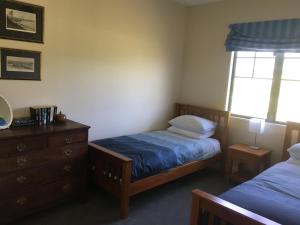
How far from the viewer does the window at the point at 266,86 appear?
10.8ft

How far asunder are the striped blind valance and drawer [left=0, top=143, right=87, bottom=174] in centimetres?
246

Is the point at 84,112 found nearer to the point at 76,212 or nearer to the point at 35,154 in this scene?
the point at 35,154

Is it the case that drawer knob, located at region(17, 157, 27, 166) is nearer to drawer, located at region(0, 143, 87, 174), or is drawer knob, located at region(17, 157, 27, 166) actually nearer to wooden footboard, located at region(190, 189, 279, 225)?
drawer, located at region(0, 143, 87, 174)

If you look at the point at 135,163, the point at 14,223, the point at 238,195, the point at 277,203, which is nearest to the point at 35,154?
the point at 14,223

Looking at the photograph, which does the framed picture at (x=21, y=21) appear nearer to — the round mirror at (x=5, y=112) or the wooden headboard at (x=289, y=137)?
the round mirror at (x=5, y=112)

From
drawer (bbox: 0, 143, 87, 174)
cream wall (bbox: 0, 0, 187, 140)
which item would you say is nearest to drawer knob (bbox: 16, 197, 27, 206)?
drawer (bbox: 0, 143, 87, 174)

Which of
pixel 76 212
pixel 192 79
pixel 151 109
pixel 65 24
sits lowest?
pixel 76 212

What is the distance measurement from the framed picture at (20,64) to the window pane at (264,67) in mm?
2771

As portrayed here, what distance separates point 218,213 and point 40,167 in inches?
63.0

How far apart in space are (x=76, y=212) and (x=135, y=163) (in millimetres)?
763

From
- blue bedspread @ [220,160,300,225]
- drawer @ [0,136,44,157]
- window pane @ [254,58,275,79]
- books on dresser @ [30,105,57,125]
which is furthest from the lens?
window pane @ [254,58,275,79]

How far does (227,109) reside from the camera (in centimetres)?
388

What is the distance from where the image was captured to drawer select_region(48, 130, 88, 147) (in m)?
2.39

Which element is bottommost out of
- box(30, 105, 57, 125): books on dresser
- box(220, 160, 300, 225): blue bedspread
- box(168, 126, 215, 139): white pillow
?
box(220, 160, 300, 225): blue bedspread
